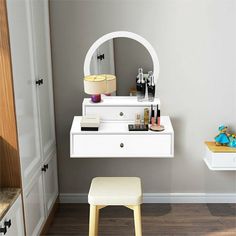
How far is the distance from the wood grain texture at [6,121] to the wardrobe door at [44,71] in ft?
1.72

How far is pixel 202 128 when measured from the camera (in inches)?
127

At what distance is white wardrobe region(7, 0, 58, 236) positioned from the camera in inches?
93.7

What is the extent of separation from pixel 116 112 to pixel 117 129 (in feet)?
0.75

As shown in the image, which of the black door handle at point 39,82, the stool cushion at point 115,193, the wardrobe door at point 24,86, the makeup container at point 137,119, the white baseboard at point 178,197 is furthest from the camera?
the white baseboard at point 178,197

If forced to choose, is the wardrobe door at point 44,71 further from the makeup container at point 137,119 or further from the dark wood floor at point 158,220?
the makeup container at point 137,119

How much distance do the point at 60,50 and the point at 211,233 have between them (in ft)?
5.65

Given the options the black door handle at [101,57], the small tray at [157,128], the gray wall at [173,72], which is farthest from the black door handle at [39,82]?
the small tray at [157,128]

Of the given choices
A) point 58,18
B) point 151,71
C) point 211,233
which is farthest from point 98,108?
point 211,233

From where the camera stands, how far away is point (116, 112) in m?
3.05

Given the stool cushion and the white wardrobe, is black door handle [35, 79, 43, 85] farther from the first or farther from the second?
the stool cushion

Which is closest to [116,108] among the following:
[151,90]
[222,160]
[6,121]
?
[151,90]

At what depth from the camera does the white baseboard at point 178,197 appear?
3.38 meters

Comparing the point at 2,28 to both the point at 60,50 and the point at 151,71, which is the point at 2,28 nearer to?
the point at 60,50

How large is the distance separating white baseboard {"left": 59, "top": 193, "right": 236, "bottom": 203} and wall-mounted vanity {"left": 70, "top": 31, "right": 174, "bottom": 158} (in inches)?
27.7
